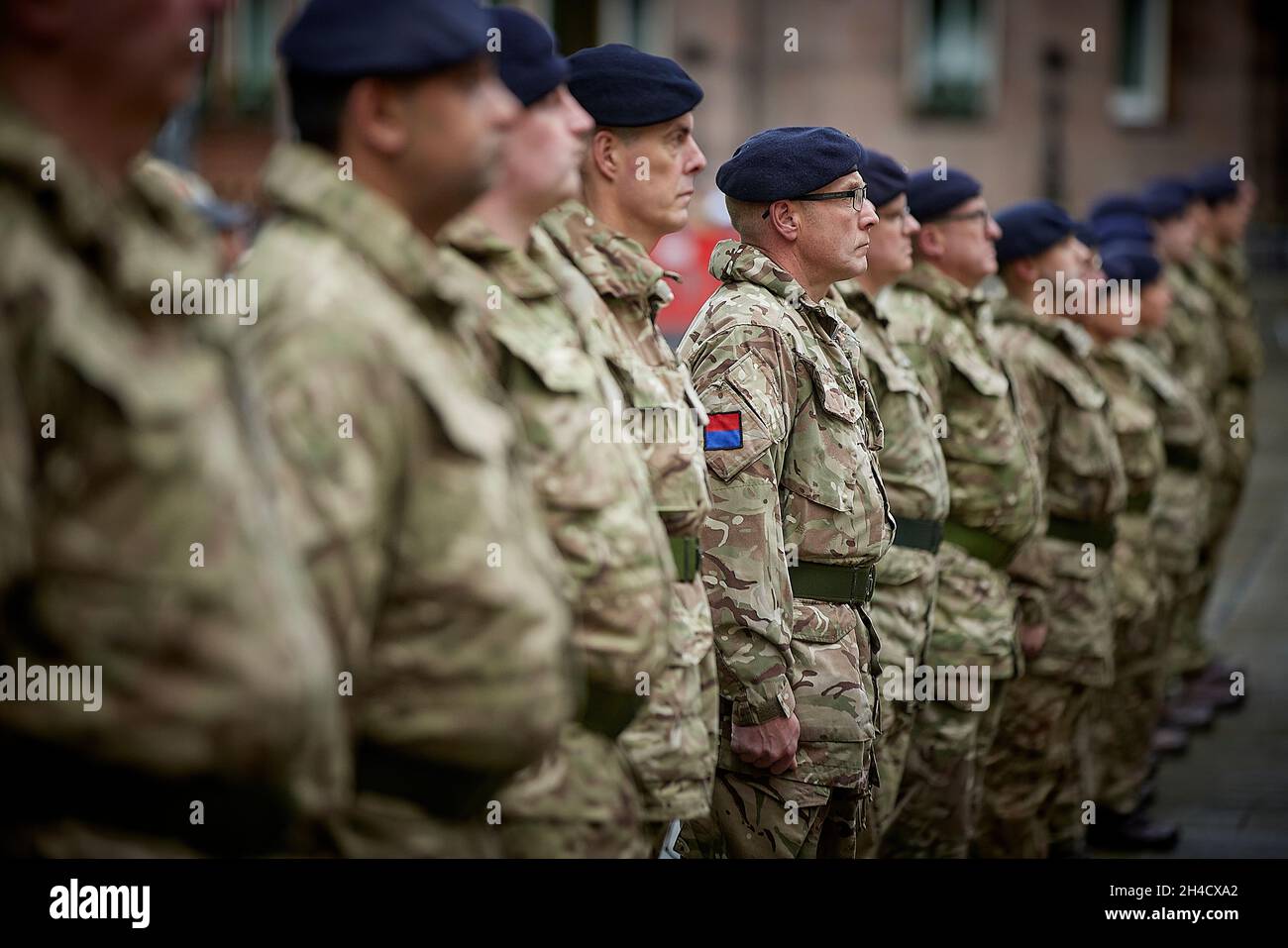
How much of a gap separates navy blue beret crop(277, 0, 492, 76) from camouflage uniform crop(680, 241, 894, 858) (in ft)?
6.63

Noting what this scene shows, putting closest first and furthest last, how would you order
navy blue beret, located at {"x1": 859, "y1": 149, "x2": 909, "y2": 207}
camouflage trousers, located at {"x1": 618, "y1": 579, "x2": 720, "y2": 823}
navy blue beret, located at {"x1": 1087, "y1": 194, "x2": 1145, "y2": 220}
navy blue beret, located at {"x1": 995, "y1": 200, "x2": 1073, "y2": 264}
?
camouflage trousers, located at {"x1": 618, "y1": 579, "x2": 720, "y2": 823} < navy blue beret, located at {"x1": 859, "y1": 149, "x2": 909, "y2": 207} < navy blue beret, located at {"x1": 995, "y1": 200, "x2": 1073, "y2": 264} < navy blue beret, located at {"x1": 1087, "y1": 194, "x2": 1145, "y2": 220}

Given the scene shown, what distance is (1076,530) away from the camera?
6.65 meters

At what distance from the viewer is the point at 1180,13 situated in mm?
27141

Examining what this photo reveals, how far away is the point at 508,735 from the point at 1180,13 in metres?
26.9

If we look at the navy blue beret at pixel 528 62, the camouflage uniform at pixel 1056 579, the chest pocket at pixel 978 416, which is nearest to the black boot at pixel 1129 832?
the camouflage uniform at pixel 1056 579

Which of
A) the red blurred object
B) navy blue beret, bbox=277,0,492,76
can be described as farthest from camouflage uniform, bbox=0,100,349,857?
the red blurred object

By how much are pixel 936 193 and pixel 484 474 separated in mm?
4071

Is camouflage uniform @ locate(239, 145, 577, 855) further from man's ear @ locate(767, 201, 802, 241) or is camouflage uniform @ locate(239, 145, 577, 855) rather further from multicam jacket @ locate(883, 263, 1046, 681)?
multicam jacket @ locate(883, 263, 1046, 681)

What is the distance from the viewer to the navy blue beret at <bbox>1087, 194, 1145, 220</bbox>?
9.97 m

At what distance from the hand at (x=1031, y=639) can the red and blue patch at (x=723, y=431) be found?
2.34m

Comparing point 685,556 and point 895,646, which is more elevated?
point 685,556

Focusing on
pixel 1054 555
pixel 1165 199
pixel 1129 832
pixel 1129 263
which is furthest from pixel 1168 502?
pixel 1165 199

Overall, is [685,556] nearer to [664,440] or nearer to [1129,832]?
[664,440]

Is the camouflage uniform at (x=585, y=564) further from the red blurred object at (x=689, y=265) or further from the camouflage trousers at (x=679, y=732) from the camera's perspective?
the red blurred object at (x=689, y=265)
